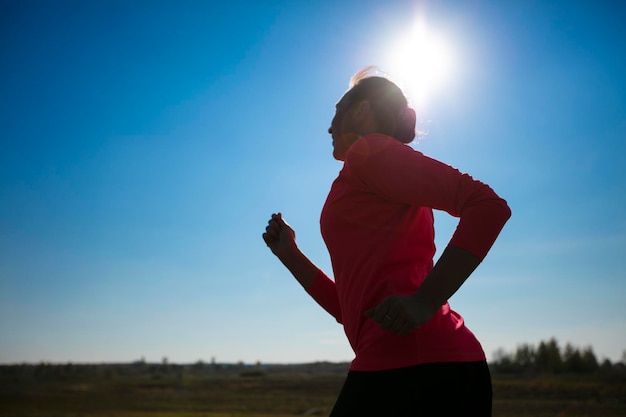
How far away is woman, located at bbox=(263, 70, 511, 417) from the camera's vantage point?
131 cm

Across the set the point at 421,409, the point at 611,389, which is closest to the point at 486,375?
the point at 421,409

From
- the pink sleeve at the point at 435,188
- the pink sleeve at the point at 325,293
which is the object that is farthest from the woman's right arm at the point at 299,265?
the pink sleeve at the point at 435,188

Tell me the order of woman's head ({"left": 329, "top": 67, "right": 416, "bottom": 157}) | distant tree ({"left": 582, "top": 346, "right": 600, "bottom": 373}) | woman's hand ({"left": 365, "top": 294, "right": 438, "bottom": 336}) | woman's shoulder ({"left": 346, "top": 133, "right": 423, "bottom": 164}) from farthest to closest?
distant tree ({"left": 582, "top": 346, "right": 600, "bottom": 373})
woman's head ({"left": 329, "top": 67, "right": 416, "bottom": 157})
woman's shoulder ({"left": 346, "top": 133, "right": 423, "bottom": 164})
woman's hand ({"left": 365, "top": 294, "right": 438, "bottom": 336})

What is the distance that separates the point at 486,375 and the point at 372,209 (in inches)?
22.0

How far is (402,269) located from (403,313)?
8.4 inches

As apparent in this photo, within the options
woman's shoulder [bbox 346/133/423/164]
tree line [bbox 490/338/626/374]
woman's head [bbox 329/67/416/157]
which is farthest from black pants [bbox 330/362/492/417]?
tree line [bbox 490/338/626/374]

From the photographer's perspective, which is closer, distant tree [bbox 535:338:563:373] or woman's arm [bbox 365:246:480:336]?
woman's arm [bbox 365:246:480:336]

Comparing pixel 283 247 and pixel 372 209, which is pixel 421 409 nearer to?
pixel 372 209

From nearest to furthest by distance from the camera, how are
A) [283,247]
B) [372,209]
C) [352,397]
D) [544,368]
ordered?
[352,397] → [372,209] → [283,247] → [544,368]

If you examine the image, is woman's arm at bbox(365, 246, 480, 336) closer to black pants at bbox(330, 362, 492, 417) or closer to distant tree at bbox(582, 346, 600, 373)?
black pants at bbox(330, 362, 492, 417)

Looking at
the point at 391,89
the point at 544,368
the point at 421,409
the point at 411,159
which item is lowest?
the point at 544,368

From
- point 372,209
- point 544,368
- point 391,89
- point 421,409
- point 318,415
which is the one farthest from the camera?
point 544,368

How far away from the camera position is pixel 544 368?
243 ft

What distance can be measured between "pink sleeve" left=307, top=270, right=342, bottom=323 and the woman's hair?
0.69 m
